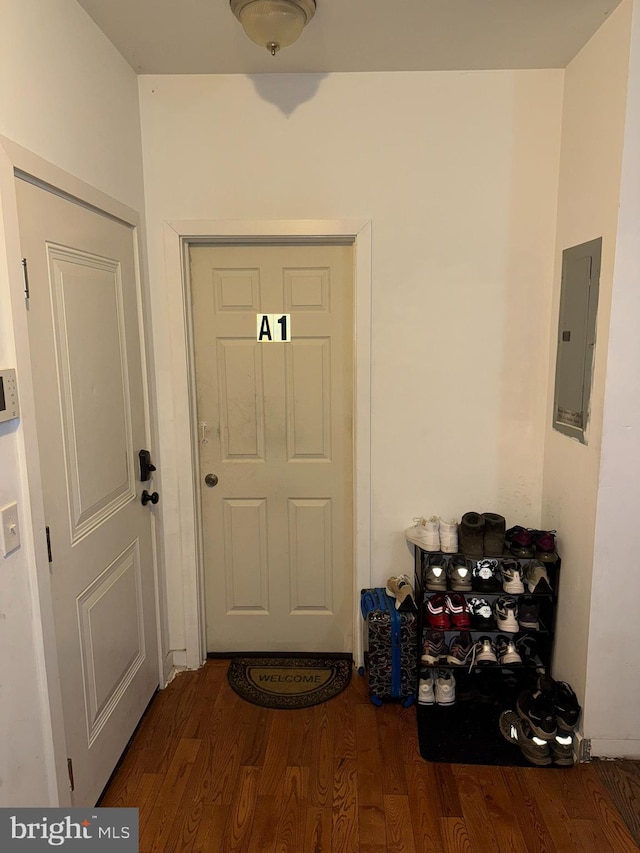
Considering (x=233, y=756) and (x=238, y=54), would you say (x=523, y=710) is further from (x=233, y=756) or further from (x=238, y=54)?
(x=238, y=54)

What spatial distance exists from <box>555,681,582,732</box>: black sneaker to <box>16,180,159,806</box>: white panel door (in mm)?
1612

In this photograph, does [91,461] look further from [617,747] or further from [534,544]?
[617,747]

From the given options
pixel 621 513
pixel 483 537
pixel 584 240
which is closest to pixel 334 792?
pixel 483 537

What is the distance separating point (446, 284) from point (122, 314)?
131 centimetres

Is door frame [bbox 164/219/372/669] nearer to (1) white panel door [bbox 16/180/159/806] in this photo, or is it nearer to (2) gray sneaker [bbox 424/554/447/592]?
(1) white panel door [bbox 16/180/159/806]

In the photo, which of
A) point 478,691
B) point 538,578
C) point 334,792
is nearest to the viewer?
point 334,792

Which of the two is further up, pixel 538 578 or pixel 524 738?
pixel 538 578

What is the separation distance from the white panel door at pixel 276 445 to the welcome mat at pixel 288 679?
68 millimetres

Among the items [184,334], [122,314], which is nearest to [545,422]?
[184,334]

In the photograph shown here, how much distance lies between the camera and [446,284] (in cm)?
230

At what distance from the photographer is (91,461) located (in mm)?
1795

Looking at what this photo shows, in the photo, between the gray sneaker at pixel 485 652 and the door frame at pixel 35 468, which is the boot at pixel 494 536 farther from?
the door frame at pixel 35 468

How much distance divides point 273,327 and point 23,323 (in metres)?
1.20

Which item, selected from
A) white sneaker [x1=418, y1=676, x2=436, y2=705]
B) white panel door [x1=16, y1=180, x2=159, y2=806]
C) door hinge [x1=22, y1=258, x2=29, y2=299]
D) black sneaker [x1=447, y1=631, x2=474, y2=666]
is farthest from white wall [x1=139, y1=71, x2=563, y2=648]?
door hinge [x1=22, y1=258, x2=29, y2=299]
